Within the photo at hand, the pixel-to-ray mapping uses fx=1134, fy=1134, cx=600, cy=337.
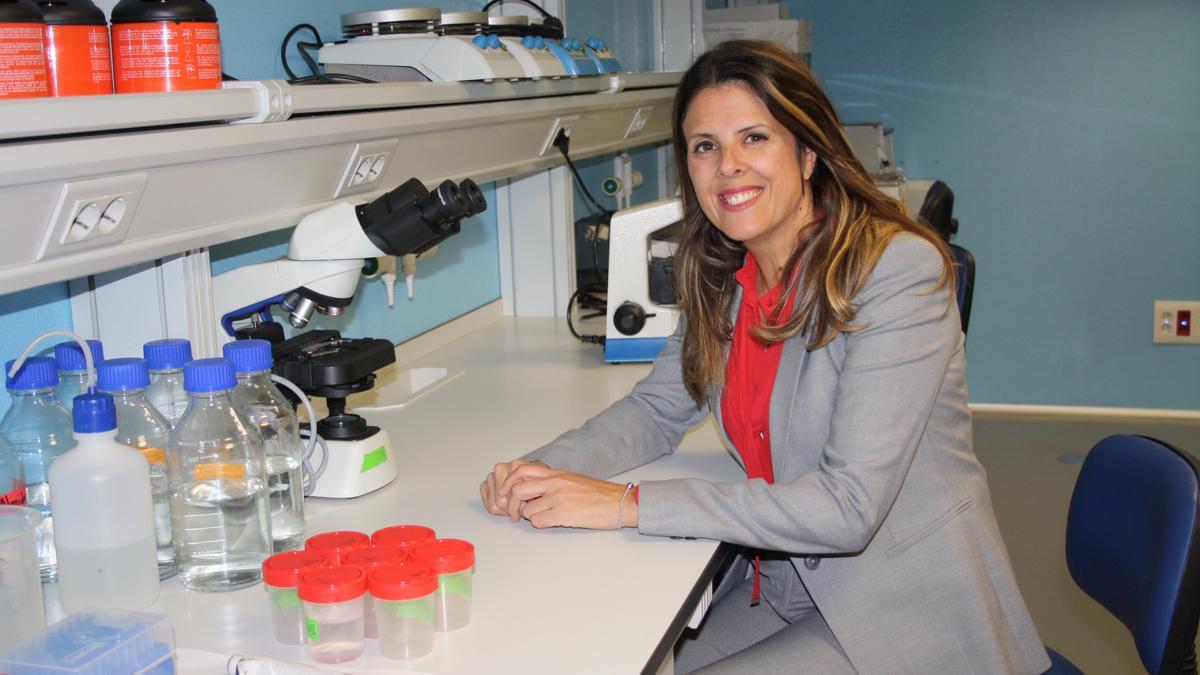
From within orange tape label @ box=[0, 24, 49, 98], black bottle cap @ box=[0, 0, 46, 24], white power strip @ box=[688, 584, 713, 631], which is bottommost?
white power strip @ box=[688, 584, 713, 631]

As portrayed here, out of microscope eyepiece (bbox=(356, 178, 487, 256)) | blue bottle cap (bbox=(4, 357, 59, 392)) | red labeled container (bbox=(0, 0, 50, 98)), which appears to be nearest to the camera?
red labeled container (bbox=(0, 0, 50, 98))

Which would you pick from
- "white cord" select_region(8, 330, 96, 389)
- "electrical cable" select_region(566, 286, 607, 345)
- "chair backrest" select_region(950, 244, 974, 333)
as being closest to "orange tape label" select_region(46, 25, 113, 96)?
"white cord" select_region(8, 330, 96, 389)

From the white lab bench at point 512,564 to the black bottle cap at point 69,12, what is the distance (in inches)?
23.7

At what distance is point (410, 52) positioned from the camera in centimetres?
178

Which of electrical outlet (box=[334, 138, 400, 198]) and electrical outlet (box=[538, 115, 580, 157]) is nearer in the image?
electrical outlet (box=[334, 138, 400, 198])

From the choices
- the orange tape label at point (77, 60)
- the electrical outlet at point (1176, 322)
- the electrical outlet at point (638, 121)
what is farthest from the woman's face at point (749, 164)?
the electrical outlet at point (1176, 322)

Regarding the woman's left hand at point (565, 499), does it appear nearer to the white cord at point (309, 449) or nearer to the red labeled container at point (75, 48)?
the white cord at point (309, 449)

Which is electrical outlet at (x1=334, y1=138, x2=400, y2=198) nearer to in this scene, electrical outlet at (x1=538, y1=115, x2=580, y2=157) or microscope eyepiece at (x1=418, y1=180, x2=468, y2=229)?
microscope eyepiece at (x1=418, y1=180, x2=468, y2=229)

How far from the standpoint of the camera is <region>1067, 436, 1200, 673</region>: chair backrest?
129 centimetres

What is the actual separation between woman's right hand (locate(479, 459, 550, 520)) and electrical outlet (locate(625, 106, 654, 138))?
163cm

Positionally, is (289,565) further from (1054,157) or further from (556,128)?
(1054,157)

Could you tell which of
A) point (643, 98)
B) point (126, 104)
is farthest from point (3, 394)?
point (643, 98)

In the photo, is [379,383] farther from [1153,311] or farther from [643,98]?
[1153,311]

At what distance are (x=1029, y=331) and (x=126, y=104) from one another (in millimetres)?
3983
